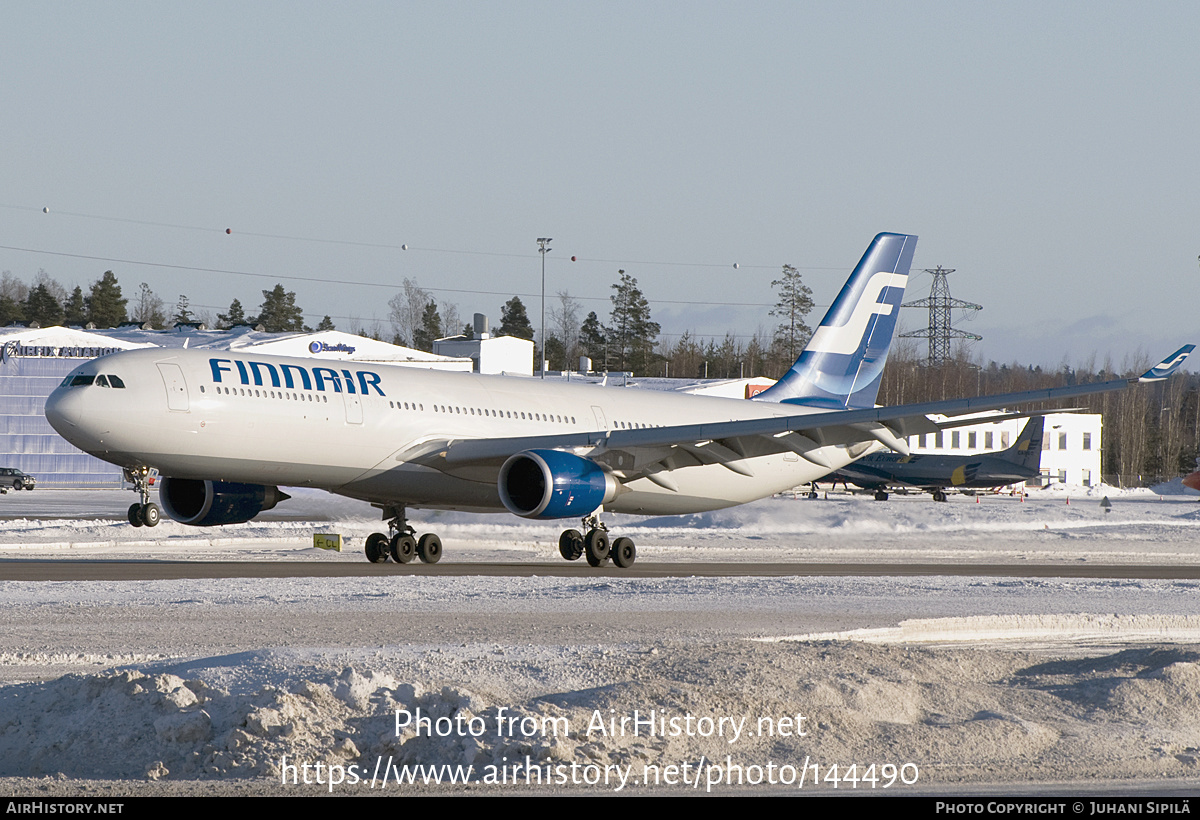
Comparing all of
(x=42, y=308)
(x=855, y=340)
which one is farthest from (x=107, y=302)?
(x=855, y=340)

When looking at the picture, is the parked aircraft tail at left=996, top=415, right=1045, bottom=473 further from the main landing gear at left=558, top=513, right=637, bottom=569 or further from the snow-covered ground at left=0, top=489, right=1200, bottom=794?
the snow-covered ground at left=0, top=489, right=1200, bottom=794

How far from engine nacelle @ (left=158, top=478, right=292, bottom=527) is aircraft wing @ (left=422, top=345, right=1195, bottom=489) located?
386 centimetres

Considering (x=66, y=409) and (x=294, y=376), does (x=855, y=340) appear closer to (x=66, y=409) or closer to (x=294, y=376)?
(x=294, y=376)

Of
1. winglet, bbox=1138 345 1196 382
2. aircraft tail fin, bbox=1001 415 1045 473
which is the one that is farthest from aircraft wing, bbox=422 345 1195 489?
aircraft tail fin, bbox=1001 415 1045 473

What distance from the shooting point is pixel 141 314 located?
588 feet

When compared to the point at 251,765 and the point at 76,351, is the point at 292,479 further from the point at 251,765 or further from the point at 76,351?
the point at 76,351

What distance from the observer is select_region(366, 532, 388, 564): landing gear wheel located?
2817 cm

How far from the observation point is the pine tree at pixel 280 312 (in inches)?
6437

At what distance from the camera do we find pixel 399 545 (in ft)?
92.7

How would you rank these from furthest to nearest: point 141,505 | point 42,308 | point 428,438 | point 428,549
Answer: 1. point 42,308
2. point 428,549
3. point 428,438
4. point 141,505

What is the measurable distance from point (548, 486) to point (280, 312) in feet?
483

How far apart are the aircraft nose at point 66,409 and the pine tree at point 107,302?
135 meters

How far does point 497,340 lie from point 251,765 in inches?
3224

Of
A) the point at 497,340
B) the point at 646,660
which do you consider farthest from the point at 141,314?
the point at 646,660
